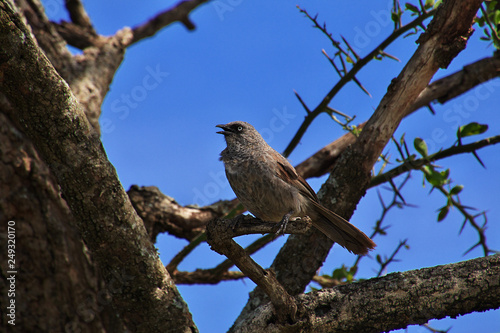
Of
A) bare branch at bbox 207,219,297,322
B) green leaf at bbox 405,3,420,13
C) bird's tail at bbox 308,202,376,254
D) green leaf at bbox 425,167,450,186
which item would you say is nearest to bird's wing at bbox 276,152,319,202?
bird's tail at bbox 308,202,376,254

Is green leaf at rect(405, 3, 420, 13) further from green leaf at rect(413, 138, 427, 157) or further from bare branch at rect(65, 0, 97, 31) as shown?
bare branch at rect(65, 0, 97, 31)

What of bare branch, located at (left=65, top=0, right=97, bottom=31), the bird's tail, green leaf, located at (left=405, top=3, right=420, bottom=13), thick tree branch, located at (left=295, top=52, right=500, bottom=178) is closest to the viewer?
the bird's tail

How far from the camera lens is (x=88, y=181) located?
132 inches

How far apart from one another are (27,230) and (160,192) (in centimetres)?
299

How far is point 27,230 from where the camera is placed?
284cm

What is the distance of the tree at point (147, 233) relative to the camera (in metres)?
2.88

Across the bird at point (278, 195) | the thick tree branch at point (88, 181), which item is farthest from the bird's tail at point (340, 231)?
the thick tree branch at point (88, 181)

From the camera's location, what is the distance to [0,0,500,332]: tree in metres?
2.88

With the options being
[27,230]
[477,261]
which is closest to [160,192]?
[27,230]

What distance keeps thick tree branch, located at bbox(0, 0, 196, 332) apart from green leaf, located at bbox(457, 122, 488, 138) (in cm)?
321

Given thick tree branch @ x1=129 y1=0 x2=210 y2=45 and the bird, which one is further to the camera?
thick tree branch @ x1=129 y1=0 x2=210 y2=45

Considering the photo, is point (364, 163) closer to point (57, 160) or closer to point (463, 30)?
point (463, 30)

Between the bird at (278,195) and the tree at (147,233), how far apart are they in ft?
0.82

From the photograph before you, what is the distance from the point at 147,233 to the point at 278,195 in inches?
56.1
